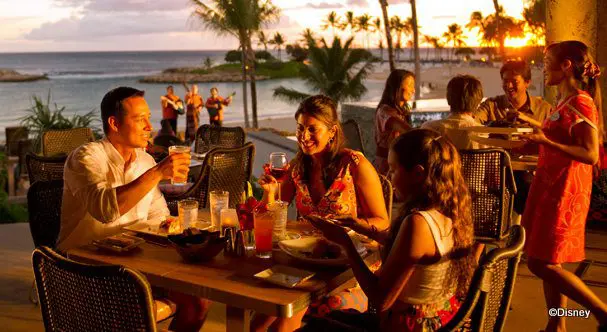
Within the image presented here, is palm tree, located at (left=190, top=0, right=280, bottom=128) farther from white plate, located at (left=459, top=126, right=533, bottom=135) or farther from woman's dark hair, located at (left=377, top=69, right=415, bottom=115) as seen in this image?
white plate, located at (left=459, top=126, right=533, bottom=135)

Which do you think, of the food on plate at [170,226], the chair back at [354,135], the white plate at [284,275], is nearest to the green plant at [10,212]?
the chair back at [354,135]

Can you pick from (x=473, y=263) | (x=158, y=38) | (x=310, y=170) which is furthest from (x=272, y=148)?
(x=158, y=38)

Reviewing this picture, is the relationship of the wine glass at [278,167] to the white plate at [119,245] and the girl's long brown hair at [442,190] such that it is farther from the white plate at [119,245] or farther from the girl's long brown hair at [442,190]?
the girl's long brown hair at [442,190]

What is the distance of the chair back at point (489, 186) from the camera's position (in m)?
3.71

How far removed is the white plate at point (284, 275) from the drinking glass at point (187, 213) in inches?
24.0

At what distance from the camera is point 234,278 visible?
2.09 metres

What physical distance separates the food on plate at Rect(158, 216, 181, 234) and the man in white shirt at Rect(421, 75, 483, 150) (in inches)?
77.6

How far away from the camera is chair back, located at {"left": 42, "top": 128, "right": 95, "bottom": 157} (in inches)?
221

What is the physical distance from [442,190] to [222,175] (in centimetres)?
261

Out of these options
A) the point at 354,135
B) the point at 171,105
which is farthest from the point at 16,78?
the point at 354,135

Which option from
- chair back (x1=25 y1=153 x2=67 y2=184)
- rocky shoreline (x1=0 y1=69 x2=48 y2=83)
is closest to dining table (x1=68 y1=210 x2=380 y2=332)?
chair back (x1=25 y1=153 x2=67 y2=184)

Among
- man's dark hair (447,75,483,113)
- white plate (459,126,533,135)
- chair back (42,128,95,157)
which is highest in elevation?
man's dark hair (447,75,483,113)

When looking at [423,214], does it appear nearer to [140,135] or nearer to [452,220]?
[452,220]

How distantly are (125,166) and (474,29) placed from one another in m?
88.2
